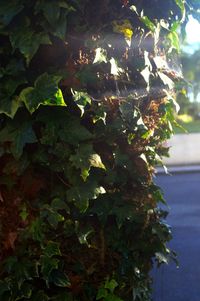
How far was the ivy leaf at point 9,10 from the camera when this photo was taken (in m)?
2.00

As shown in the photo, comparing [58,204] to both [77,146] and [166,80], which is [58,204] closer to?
[77,146]

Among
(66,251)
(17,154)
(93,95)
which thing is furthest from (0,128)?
(66,251)

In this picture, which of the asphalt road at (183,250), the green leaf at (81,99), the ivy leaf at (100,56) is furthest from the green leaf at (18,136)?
the asphalt road at (183,250)

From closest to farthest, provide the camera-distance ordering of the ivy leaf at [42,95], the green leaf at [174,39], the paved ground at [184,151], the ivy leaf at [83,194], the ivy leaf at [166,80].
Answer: the ivy leaf at [42,95], the ivy leaf at [83,194], the ivy leaf at [166,80], the green leaf at [174,39], the paved ground at [184,151]

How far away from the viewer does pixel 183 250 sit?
5762mm

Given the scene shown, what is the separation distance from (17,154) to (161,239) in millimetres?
893

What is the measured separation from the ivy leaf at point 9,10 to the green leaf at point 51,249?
3.13ft

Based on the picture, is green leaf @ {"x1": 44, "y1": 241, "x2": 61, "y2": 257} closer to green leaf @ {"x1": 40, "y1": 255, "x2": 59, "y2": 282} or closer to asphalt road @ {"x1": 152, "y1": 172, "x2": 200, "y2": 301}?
green leaf @ {"x1": 40, "y1": 255, "x2": 59, "y2": 282}

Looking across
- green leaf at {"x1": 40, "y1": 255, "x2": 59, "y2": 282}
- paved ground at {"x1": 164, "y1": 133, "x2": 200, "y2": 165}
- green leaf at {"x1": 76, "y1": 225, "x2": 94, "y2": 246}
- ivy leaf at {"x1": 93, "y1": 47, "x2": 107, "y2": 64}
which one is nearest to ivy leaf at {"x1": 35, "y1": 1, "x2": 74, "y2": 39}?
ivy leaf at {"x1": 93, "y1": 47, "x2": 107, "y2": 64}

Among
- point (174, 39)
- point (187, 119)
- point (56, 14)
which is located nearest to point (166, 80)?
point (174, 39)

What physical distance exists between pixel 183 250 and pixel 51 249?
3.90m

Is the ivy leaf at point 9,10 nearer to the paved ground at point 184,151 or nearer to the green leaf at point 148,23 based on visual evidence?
the green leaf at point 148,23

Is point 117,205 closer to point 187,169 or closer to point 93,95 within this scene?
point 93,95

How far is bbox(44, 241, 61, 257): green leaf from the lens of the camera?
2129 millimetres
